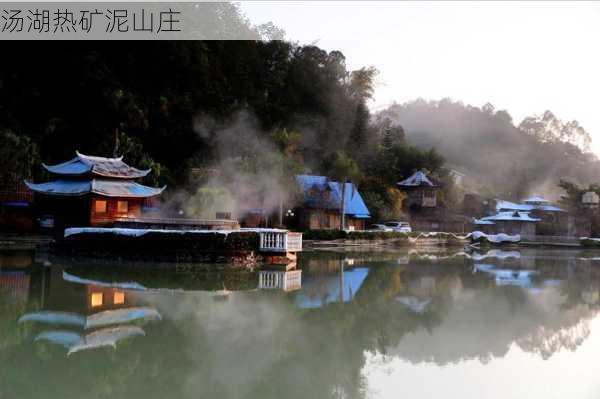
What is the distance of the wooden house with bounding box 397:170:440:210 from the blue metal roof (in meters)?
8.75

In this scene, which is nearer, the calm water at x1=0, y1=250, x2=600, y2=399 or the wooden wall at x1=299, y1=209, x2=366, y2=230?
the calm water at x1=0, y1=250, x2=600, y2=399

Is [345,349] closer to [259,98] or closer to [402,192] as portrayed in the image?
[259,98]

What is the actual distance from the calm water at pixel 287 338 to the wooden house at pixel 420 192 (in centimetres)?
3673

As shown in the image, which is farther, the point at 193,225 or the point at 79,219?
the point at 79,219

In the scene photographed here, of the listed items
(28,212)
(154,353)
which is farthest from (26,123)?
(154,353)

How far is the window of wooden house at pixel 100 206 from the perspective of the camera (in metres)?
28.7

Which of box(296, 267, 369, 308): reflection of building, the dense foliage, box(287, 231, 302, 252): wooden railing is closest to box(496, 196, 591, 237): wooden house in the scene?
the dense foliage

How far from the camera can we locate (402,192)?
5650 centimetres

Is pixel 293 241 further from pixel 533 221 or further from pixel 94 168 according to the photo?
pixel 533 221

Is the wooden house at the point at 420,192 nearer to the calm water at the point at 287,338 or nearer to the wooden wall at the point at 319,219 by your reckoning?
the wooden wall at the point at 319,219

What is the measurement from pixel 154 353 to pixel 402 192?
158 feet

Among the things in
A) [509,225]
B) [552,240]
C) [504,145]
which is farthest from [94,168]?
[504,145]

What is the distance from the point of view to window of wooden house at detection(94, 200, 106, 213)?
94.0 feet

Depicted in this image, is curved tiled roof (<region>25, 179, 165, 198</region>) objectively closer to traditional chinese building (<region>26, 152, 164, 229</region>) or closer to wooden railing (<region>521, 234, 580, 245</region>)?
traditional chinese building (<region>26, 152, 164, 229</region>)
